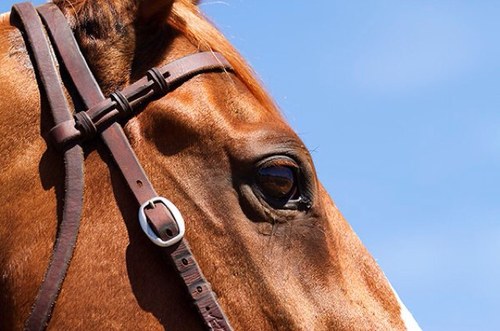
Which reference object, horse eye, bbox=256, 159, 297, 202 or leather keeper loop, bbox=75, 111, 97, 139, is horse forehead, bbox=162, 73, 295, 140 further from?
leather keeper loop, bbox=75, 111, 97, 139

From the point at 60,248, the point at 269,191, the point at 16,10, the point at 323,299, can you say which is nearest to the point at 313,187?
the point at 269,191

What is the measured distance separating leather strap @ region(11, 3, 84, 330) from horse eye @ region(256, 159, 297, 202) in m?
0.76

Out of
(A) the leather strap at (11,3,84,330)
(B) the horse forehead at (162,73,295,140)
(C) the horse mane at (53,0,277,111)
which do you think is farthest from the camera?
(C) the horse mane at (53,0,277,111)

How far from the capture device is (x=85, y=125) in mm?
3643

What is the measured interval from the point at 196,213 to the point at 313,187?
21.1 inches

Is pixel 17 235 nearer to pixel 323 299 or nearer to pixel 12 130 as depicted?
pixel 12 130

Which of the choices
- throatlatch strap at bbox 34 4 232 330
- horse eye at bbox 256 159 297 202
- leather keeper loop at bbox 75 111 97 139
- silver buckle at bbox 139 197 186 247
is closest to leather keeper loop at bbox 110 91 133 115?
throatlatch strap at bbox 34 4 232 330

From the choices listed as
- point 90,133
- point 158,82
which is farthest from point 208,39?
point 90,133

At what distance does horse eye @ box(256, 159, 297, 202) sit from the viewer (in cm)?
367

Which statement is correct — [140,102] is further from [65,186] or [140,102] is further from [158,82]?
[65,186]

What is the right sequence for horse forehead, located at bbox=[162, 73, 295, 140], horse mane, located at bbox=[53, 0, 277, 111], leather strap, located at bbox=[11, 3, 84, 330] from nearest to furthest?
leather strap, located at bbox=[11, 3, 84, 330]
horse forehead, located at bbox=[162, 73, 295, 140]
horse mane, located at bbox=[53, 0, 277, 111]

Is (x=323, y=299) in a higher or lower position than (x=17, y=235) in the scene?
higher

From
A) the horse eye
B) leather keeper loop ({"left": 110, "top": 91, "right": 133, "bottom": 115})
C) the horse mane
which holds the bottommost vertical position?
leather keeper loop ({"left": 110, "top": 91, "right": 133, "bottom": 115})

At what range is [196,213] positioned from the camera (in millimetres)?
3621
